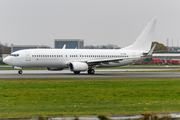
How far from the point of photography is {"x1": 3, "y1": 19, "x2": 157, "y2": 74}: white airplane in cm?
4088

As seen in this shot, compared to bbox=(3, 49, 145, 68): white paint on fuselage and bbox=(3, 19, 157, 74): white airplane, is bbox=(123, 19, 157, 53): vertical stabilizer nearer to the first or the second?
bbox=(3, 19, 157, 74): white airplane

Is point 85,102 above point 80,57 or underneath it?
underneath

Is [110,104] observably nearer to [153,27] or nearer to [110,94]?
[110,94]

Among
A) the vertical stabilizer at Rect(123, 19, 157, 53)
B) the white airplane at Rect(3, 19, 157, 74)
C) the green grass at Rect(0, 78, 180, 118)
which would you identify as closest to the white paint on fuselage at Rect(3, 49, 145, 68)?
the white airplane at Rect(3, 19, 157, 74)

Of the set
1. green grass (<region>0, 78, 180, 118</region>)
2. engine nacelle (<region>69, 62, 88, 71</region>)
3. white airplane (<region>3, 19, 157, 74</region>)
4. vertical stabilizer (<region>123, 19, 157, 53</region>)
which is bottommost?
green grass (<region>0, 78, 180, 118</region>)

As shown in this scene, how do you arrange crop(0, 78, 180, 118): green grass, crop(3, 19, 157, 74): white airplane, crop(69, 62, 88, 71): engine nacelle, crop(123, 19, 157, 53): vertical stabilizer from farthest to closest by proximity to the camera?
crop(123, 19, 157, 53): vertical stabilizer
crop(3, 19, 157, 74): white airplane
crop(69, 62, 88, 71): engine nacelle
crop(0, 78, 180, 118): green grass

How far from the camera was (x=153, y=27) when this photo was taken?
4847 cm

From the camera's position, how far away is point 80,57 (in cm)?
4400

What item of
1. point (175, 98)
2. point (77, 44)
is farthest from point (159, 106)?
point (77, 44)

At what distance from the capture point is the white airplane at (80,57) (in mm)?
40875

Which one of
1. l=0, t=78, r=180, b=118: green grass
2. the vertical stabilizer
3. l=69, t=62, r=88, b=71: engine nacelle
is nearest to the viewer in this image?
l=0, t=78, r=180, b=118: green grass

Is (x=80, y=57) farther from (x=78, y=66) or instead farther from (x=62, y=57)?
(x=78, y=66)

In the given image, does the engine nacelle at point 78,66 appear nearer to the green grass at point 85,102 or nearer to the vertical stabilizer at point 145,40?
the vertical stabilizer at point 145,40

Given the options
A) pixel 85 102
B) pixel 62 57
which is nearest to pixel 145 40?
pixel 62 57
